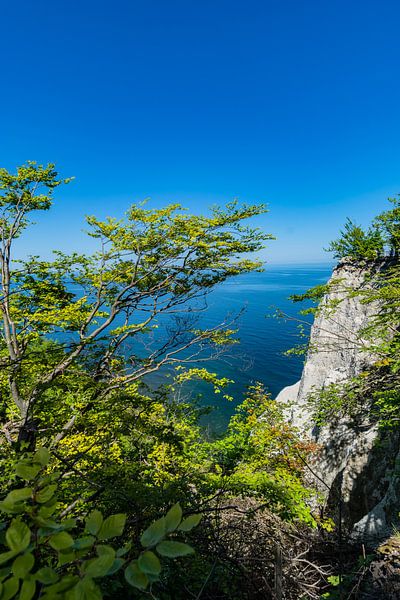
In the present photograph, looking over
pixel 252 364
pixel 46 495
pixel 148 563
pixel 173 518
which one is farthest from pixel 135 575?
pixel 252 364

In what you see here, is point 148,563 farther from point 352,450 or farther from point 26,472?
point 352,450

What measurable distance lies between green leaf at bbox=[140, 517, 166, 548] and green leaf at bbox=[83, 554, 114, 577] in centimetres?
10

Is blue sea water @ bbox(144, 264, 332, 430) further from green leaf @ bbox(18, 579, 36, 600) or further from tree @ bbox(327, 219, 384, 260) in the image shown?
green leaf @ bbox(18, 579, 36, 600)

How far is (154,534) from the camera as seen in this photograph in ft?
2.74

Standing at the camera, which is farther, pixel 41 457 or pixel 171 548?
pixel 41 457

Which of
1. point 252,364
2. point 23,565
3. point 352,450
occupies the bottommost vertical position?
point 252,364

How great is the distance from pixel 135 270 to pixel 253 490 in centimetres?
895

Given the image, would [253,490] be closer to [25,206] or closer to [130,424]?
[130,424]

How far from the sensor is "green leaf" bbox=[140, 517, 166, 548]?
0.81m

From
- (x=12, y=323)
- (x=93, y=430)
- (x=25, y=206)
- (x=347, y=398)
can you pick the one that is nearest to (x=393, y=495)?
(x=347, y=398)

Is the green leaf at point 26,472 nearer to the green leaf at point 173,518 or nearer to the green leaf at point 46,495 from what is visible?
the green leaf at point 46,495

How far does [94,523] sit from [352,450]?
45.0 feet

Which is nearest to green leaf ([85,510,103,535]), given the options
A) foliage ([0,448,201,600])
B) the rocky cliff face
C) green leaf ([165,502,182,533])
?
foliage ([0,448,201,600])

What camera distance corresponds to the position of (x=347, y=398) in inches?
440
